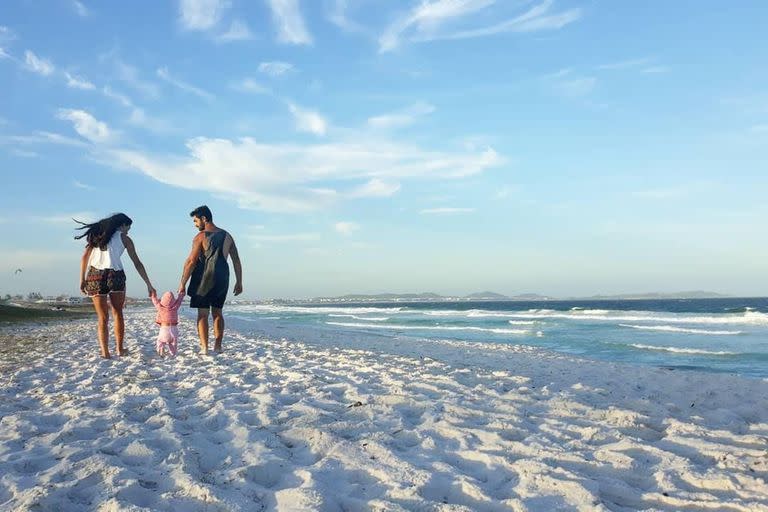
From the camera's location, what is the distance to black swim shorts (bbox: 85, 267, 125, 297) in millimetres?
6676

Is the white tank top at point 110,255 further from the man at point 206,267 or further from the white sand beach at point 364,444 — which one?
the white sand beach at point 364,444

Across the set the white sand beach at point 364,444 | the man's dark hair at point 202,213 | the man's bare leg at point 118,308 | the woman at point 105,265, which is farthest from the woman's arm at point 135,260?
the white sand beach at point 364,444

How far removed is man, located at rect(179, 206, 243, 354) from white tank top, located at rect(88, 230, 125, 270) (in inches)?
32.6

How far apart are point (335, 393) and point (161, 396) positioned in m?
1.46

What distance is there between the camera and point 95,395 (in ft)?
14.8

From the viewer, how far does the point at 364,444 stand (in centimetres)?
320

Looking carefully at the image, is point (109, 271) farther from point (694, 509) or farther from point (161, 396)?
point (694, 509)

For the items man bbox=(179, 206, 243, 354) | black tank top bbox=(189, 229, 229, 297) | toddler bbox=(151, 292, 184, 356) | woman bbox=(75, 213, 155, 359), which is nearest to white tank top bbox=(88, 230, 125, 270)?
woman bbox=(75, 213, 155, 359)

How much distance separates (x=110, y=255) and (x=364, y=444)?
16.4 ft

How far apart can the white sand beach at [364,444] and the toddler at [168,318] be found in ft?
4.08

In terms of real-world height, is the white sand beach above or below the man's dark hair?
below

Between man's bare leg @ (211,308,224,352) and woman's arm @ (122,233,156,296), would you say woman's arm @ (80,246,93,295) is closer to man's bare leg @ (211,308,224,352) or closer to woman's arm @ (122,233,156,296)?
woman's arm @ (122,233,156,296)

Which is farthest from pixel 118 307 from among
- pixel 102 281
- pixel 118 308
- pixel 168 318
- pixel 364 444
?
pixel 364 444

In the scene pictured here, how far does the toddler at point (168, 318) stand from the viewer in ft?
22.7
